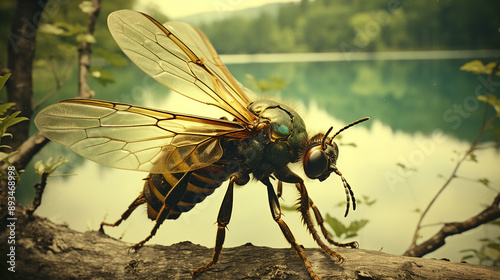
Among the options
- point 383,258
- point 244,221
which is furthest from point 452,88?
point 244,221

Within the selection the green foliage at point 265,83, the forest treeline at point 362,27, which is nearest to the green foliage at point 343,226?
the green foliage at point 265,83

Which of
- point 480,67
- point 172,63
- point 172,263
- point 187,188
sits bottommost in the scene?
point 172,263

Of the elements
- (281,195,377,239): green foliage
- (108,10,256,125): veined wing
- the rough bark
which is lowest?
the rough bark

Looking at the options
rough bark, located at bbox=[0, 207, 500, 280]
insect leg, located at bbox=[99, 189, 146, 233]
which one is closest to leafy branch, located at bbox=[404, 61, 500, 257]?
rough bark, located at bbox=[0, 207, 500, 280]

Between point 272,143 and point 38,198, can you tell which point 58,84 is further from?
point 272,143

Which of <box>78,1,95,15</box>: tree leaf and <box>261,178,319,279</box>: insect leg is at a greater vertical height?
<box>78,1,95,15</box>: tree leaf

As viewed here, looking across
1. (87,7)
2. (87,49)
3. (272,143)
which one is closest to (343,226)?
(272,143)

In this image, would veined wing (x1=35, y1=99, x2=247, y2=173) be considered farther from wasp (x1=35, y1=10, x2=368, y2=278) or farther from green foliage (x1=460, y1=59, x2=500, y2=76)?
green foliage (x1=460, y1=59, x2=500, y2=76)
